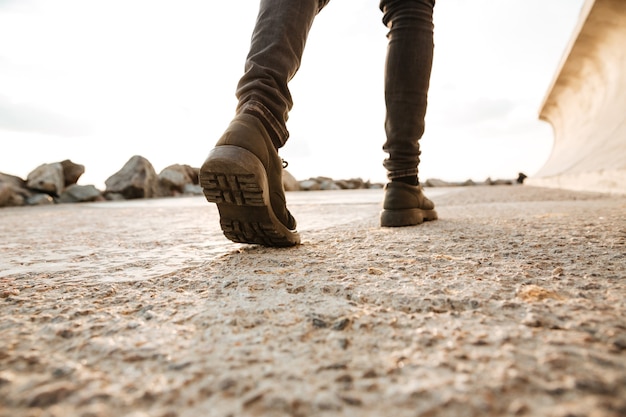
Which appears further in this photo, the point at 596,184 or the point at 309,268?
the point at 596,184

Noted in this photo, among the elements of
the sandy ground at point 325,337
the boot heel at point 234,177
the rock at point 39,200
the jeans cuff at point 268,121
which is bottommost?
the sandy ground at point 325,337

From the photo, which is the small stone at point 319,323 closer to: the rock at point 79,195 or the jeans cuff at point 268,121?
the jeans cuff at point 268,121

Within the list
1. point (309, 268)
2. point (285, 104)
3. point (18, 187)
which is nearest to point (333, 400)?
point (309, 268)

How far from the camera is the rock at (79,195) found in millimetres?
7062

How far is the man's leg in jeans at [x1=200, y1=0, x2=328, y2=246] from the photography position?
0.83 meters

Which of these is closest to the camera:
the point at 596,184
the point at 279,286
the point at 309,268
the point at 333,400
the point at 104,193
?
the point at 333,400

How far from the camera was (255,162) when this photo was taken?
844mm

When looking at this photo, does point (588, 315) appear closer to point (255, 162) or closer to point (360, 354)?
A: point (360, 354)

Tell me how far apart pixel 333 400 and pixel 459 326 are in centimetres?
20

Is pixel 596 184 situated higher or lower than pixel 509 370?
higher

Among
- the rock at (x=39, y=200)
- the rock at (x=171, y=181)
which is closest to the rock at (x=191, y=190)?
the rock at (x=171, y=181)

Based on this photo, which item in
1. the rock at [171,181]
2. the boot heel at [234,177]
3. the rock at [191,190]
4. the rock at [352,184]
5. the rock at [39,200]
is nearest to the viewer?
the boot heel at [234,177]

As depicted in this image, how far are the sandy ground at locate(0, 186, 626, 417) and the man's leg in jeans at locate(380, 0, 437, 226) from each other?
561mm

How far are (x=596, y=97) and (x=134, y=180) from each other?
324 inches
